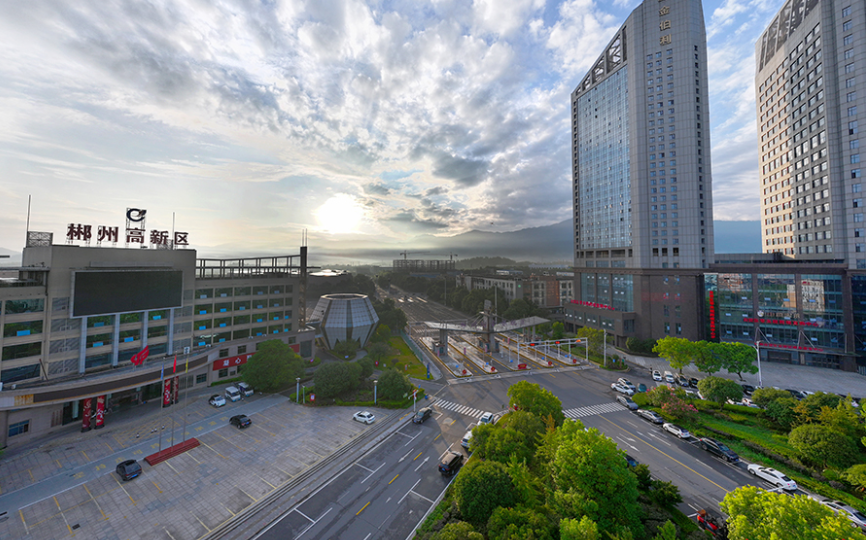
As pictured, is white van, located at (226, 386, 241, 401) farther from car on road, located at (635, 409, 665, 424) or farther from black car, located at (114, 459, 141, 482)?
car on road, located at (635, 409, 665, 424)

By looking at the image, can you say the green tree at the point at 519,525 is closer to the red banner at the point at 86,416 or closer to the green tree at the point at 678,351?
the green tree at the point at 678,351

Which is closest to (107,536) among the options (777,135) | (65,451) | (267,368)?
(65,451)

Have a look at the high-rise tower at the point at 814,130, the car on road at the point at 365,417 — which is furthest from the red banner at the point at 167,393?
the high-rise tower at the point at 814,130

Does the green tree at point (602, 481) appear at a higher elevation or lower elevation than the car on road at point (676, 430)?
higher

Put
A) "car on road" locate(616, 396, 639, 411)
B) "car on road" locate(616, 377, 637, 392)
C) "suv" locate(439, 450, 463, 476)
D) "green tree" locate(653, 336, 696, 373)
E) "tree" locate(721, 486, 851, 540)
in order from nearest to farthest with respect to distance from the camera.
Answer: "tree" locate(721, 486, 851, 540) < "suv" locate(439, 450, 463, 476) < "car on road" locate(616, 396, 639, 411) < "car on road" locate(616, 377, 637, 392) < "green tree" locate(653, 336, 696, 373)

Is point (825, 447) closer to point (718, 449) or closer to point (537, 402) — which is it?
point (718, 449)

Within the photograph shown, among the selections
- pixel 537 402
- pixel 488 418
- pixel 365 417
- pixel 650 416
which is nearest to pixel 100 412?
pixel 365 417

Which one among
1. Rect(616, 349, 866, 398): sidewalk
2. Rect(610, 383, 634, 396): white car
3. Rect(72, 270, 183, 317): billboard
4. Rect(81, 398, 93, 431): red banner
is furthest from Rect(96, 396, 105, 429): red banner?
Rect(616, 349, 866, 398): sidewalk
